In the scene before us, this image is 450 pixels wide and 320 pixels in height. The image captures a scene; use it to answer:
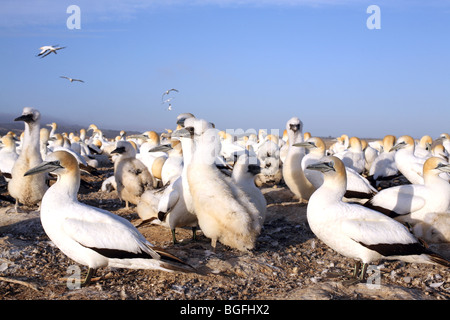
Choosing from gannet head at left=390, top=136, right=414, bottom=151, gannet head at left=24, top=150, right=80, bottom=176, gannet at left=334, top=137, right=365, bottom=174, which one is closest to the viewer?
gannet head at left=24, top=150, right=80, bottom=176

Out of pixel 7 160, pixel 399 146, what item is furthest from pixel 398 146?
pixel 7 160

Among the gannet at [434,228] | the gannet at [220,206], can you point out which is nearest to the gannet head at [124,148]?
the gannet at [220,206]

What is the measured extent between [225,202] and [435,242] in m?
2.51

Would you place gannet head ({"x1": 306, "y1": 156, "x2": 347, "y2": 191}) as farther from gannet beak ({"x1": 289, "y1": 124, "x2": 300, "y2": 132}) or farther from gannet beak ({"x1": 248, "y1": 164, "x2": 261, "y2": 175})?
gannet beak ({"x1": 289, "y1": 124, "x2": 300, "y2": 132})

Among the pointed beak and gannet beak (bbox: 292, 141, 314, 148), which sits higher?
gannet beak (bbox: 292, 141, 314, 148)

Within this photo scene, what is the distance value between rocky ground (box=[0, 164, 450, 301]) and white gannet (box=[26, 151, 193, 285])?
0.17 m

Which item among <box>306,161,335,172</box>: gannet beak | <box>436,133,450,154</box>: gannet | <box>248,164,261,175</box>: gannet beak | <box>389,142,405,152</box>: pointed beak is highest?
<box>306,161,335,172</box>: gannet beak

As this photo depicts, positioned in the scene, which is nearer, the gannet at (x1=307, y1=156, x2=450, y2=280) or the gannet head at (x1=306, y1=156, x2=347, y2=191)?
the gannet at (x1=307, y1=156, x2=450, y2=280)

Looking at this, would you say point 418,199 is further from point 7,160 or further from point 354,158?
point 7,160

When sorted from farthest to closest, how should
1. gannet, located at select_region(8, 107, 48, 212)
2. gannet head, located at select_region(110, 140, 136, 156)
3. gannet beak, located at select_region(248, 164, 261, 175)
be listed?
1. gannet head, located at select_region(110, 140, 136, 156)
2. gannet, located at select_region(8, 107, 48, 212)
3. gannet beak, located at select_region(248, 164, 261, 175)

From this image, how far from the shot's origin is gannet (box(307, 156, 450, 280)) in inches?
152

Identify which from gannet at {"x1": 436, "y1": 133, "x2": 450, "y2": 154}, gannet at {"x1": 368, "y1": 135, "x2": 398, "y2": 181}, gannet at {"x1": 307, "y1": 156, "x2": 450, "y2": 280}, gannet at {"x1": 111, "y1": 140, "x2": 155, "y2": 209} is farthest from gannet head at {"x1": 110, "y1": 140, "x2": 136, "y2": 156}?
gannet at {"x1": 436, "y1": 133, "x2": 450, "y2": 154}

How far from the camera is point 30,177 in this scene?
676 cm

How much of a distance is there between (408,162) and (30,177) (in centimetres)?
634
